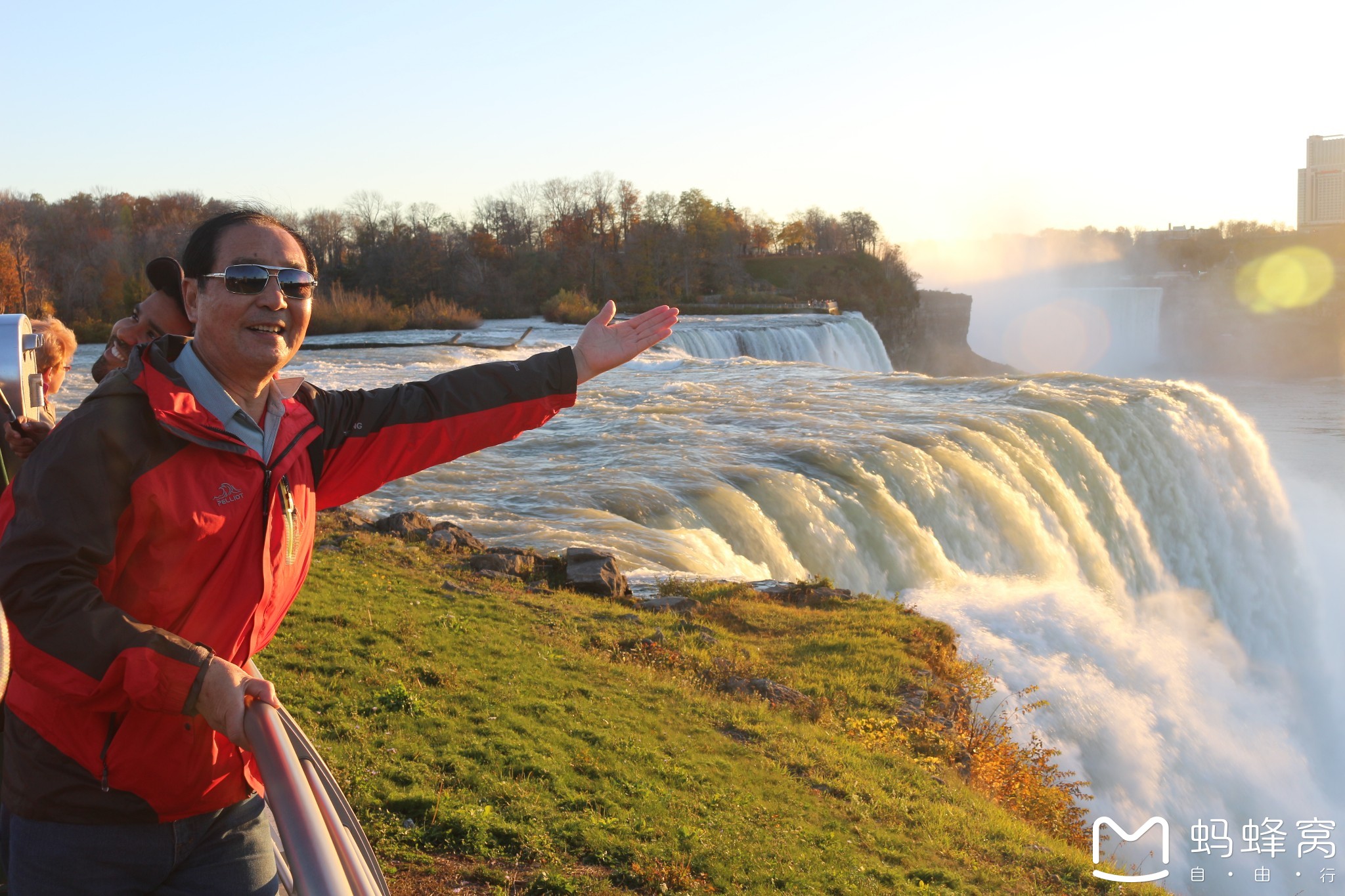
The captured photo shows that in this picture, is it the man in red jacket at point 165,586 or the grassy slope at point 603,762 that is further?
the grassy slope at point 603,762

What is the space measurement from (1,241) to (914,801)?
52.5 metres

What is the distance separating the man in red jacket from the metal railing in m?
0.09

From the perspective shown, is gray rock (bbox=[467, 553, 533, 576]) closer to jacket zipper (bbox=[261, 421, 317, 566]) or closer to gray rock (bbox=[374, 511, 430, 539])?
gray rock (bbox=[374, 511, 430, 539])

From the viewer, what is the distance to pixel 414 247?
60.8 m

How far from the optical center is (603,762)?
6082 millimetres

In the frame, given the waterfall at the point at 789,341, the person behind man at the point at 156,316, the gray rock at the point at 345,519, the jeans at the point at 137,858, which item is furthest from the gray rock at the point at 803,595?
the waterfall at the point at 789,341

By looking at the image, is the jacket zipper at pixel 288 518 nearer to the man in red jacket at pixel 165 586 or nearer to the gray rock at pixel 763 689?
the man in red jacket at pixel 165 586

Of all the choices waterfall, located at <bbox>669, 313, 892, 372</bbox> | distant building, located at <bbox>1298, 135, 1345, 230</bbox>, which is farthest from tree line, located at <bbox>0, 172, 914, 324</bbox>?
distant building, located at <bbox>1298, 135, 1345, 230</bbox>

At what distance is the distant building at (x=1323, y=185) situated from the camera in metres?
138

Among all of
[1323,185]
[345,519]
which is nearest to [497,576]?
[345,519]

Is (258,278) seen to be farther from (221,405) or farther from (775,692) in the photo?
(775,692)

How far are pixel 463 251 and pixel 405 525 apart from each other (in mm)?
54690

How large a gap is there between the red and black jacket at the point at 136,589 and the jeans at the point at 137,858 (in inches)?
1.3

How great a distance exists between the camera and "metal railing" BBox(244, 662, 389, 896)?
152 centimetres
